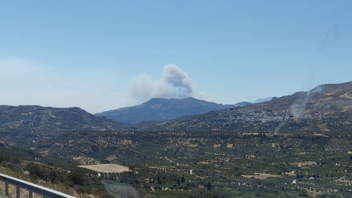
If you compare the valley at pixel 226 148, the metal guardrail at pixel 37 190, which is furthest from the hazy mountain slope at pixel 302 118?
the metal guardrail at pixel 37 190

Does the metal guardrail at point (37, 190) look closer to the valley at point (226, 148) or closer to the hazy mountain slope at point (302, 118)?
the valley at point (226, 148)

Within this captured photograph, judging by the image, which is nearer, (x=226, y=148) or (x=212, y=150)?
(x=212, y=150)

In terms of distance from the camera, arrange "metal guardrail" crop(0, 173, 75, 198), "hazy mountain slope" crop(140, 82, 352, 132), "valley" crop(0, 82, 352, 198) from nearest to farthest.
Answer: "metal guardrail" crop(0, 173, 75, 198) → "valley" crop(0, 82, 352, 198) → "hazy mountain slope" crop(140, 82, 352, 132)

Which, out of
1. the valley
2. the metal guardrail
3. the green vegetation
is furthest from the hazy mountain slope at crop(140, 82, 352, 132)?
the metal guardrail

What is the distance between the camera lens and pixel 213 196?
23344 mm

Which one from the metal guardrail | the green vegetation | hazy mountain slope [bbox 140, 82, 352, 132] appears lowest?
the green vegetation

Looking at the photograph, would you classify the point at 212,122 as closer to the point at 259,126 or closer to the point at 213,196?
the point at 259,126

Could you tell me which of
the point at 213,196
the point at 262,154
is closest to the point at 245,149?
the point at 262,154

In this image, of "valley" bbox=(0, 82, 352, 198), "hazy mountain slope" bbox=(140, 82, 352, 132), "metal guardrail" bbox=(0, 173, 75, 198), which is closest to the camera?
"metal guardrail" bbox=(0, 173, 75, 198)

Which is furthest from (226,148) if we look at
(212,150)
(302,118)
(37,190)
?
(37,190)

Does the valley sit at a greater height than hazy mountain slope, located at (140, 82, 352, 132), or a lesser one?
lesser

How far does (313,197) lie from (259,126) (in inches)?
4875

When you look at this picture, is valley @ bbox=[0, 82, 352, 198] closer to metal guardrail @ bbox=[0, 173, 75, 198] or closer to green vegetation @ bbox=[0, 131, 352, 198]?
green vegetation @ bbox=[0, 131, 352, 198]

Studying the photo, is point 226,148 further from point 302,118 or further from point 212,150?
point 302,118
